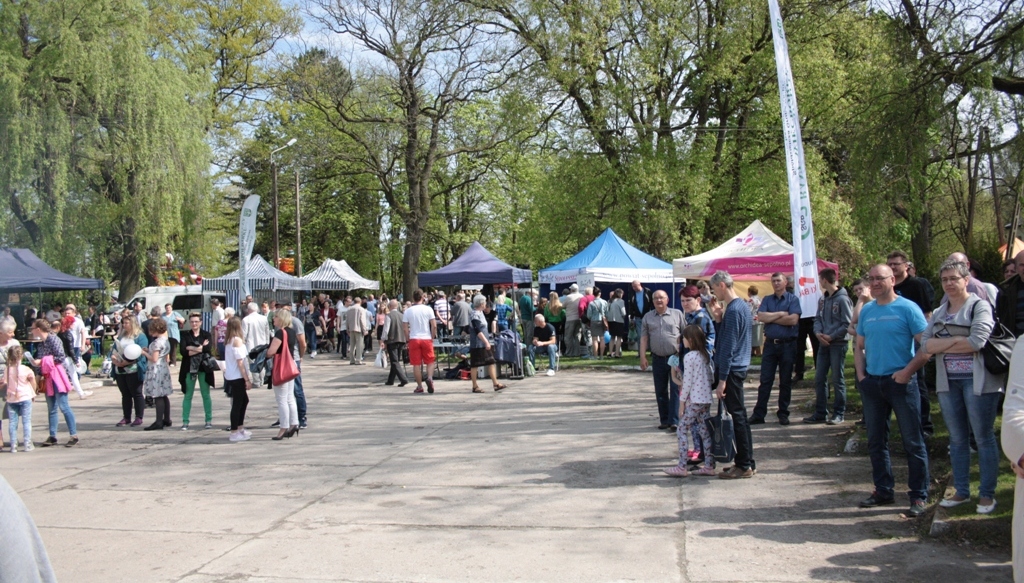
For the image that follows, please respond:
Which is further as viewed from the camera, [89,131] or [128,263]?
[128,263]

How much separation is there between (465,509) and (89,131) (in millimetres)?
23606

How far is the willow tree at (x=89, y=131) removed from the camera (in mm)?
24734

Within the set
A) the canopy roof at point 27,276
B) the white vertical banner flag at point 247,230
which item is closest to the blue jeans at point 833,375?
the white vertical banner flag at point 247,230

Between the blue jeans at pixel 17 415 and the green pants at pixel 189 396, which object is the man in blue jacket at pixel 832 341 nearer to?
the green pants at pixel 189 396

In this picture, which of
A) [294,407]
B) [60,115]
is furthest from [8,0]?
[294,407]

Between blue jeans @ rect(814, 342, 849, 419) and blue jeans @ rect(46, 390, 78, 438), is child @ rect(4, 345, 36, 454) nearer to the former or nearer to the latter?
blue jeans @ rect(46, 390, 78, 438)

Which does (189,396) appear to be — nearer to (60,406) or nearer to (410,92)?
(60,406)

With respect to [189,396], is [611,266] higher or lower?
higher

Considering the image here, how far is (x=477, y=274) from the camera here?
22.3m

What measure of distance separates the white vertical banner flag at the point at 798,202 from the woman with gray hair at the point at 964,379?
3.79m

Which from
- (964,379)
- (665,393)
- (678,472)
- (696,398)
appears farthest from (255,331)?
(964,379)

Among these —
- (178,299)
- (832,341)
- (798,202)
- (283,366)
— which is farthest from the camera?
(178,299)

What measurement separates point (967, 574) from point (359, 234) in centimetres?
4999

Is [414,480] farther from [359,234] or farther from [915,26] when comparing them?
[359,234]
